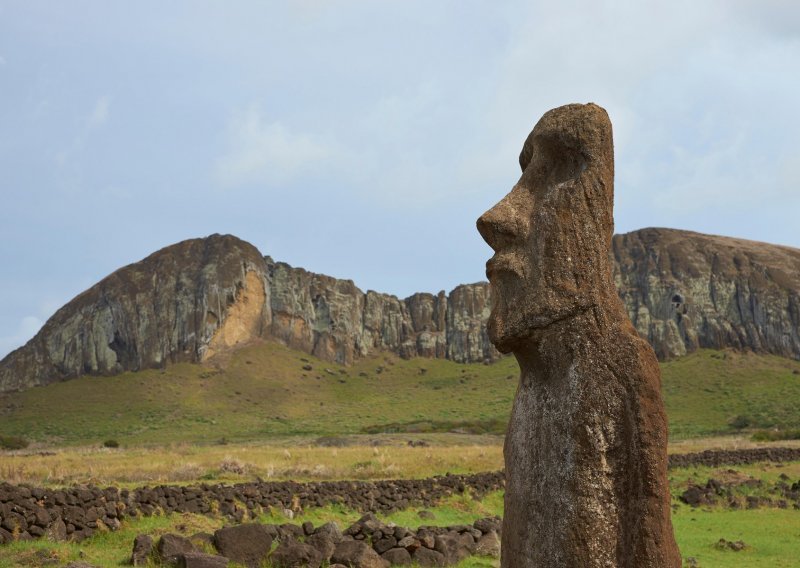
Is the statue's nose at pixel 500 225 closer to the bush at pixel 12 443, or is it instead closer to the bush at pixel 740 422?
the bush at pixel 12 443

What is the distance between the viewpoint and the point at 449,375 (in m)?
112

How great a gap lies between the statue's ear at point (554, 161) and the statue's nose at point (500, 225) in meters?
0.36

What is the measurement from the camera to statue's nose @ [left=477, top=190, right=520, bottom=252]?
5727 millimetres

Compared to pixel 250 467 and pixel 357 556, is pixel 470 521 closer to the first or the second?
pixel 357 556

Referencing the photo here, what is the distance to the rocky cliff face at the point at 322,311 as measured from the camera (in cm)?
11044

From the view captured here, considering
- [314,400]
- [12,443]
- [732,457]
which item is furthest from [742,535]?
[314,400]

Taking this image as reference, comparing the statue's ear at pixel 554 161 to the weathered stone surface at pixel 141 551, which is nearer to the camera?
the statue's ear at pixel 554 161

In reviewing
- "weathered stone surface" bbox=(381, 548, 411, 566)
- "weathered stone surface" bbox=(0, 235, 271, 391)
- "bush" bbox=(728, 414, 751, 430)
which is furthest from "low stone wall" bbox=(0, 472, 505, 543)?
"weathered stone surface" bbox=(0, 235, 271, 391)

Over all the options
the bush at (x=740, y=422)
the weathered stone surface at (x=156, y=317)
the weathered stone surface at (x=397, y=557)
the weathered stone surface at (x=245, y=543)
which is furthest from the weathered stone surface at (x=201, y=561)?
the weathered stone surface at (x=156, y=317)

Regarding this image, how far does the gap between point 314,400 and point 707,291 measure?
66442 mm

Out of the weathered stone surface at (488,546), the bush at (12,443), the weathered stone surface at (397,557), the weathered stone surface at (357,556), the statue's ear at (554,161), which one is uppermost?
the statue's ear at (554,161)

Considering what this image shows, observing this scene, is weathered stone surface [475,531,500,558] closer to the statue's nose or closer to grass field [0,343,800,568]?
grass field [0,343,800,568]

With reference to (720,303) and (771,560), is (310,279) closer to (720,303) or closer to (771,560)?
(720,303)

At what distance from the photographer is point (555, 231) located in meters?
5.48
